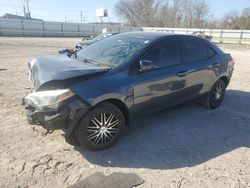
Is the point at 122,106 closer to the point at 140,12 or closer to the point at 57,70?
the point at 57,70

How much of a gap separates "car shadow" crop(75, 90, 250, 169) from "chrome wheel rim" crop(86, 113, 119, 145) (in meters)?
0.19

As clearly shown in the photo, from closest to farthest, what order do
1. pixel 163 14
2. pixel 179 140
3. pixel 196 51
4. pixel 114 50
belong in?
pixel 179 140 → pixel 114 50 → pixel 196 51 → pixel 163 14

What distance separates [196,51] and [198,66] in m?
0.34

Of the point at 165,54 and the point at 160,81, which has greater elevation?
the point at 165,54

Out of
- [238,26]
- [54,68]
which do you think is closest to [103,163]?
[54,68]

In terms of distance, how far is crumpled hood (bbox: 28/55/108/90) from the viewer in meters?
3.72

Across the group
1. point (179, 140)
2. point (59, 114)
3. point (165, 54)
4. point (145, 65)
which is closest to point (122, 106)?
point (145, 65)

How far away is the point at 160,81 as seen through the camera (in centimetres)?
455

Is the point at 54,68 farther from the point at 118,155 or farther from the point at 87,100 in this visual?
the point at 118,155

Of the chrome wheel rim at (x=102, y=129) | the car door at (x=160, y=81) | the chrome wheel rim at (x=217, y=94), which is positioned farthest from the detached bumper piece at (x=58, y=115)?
the chrome wheel rim at (x=217, y=94)

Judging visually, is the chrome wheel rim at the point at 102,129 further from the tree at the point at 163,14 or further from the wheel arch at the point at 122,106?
the tree at the point at 163,14

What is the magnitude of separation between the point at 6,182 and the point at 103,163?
124 centimetres

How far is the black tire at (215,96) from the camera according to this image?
5.92 m

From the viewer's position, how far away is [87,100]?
3.67 m
